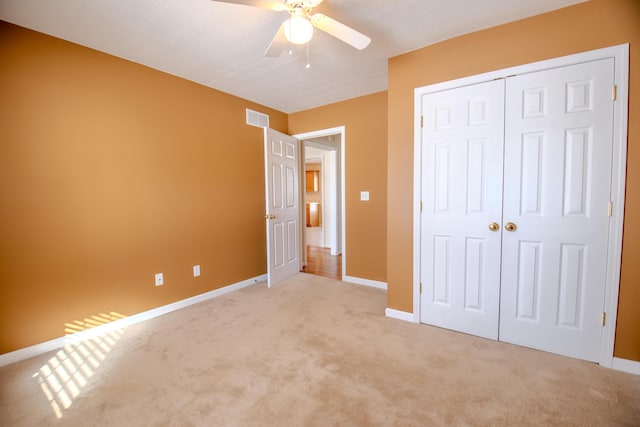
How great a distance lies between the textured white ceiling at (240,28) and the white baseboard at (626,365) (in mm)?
2476

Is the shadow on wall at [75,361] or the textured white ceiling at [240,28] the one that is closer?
the shadow on wall at [75,361]

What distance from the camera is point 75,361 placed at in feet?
6.45

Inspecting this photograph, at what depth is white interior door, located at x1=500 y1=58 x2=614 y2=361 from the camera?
1813 millimetres

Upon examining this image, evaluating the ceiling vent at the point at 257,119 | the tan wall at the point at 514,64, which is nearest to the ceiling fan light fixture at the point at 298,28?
the tan wall at the point at 514,64

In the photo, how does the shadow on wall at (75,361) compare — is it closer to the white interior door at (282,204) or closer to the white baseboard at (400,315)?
the white interior door at (282,204)

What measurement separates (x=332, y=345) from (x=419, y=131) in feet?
6.64

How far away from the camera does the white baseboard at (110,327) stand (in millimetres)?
1973

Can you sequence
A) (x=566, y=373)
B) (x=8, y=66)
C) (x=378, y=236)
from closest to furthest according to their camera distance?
(x=566, y=373) → (x=8, y=66) → (x=378, y=236)

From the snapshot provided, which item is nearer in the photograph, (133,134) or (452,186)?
(452,186)

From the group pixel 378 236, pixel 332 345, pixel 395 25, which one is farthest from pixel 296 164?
pixel 332 345

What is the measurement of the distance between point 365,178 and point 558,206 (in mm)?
2074

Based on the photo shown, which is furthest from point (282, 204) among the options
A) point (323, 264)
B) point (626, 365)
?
point (626, 365)

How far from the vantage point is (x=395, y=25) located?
2023 mm

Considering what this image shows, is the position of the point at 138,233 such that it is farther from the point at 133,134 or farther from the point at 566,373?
the point at 566,373
